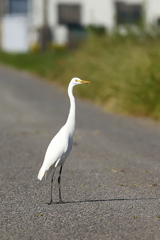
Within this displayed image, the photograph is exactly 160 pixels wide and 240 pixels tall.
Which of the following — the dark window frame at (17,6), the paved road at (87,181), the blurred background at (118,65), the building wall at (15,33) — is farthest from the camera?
the dark window frame at (17,6)

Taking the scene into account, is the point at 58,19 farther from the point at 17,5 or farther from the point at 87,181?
the point at 87,181

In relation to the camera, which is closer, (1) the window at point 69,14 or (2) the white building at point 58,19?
(2) the white building at point 58,19

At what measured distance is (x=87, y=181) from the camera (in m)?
8.20

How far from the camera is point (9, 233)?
557 cm

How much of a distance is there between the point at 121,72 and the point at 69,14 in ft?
157

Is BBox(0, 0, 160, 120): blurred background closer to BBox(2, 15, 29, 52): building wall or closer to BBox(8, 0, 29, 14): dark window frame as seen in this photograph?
BBox(2, 15, 29, 52): building wall

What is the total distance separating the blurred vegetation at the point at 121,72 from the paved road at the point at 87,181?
77 centimetres

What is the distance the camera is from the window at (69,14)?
2544 inches

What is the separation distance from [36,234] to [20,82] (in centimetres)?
2527

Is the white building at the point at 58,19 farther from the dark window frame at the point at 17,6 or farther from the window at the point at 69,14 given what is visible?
the dark window frame at the point at 17,6

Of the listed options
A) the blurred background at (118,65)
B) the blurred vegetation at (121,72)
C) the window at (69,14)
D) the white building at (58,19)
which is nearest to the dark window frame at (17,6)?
the white building at (58,19)

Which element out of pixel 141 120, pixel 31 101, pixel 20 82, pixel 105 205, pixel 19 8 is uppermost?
pixel 105 205

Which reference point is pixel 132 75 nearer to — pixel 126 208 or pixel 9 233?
pixel 126 208

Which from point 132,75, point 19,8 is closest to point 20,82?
point 132,75
